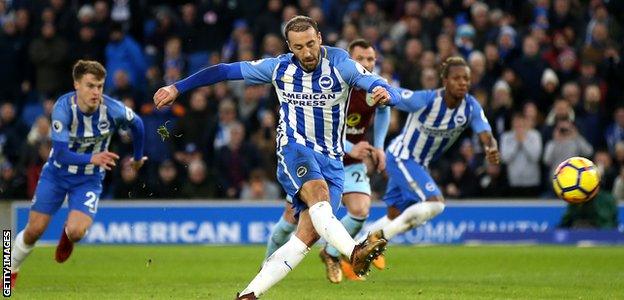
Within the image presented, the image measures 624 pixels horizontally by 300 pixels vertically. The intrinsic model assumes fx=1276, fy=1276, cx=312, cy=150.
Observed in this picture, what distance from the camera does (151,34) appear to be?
23422 mm

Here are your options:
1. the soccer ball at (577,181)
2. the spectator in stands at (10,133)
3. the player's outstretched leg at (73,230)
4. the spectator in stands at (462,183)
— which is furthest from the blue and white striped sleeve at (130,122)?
the spectator in stands at (10,133)

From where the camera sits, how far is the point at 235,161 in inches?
824

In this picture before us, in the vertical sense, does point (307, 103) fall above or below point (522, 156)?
above

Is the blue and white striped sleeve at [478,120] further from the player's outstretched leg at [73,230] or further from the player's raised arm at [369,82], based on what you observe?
the player's outstretched leg at [73,230]

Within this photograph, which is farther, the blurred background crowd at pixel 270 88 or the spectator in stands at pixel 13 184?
the spectator in stands at pixel 13 184

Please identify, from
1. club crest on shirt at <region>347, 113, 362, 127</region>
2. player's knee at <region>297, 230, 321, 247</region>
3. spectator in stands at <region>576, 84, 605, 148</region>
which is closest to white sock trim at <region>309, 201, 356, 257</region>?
player's knee at <region>297, 230, 321, 247</region>

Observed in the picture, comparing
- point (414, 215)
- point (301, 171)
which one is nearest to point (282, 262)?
point (301, 171)

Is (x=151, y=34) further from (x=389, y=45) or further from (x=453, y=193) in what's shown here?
(x=453, y=193)

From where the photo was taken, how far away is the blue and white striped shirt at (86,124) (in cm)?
1279

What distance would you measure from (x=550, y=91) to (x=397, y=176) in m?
6.83

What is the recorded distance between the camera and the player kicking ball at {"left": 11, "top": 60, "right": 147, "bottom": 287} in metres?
12.6

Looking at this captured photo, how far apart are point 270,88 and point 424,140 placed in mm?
7728

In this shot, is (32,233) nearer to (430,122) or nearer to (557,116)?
(430,122)

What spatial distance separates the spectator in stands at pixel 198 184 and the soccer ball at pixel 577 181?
28.5ft
